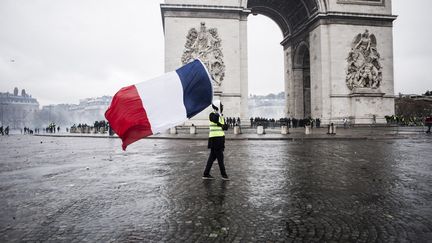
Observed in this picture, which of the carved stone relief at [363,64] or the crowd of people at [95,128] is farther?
the crowd of people at [95,128]

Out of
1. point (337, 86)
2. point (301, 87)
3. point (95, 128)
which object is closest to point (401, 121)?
point (337, 86)

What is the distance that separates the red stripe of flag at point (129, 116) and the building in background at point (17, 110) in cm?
11890

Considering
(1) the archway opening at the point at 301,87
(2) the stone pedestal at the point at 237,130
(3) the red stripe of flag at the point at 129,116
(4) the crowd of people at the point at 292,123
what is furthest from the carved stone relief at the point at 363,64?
(3) the red stripe of flag at the point at 129,116

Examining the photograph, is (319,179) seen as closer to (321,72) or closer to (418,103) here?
(321,72)

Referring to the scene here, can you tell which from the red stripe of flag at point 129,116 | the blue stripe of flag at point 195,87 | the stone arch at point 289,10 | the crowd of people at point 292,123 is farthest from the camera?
the stone arch at point 289,10

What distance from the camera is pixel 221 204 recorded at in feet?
15.6

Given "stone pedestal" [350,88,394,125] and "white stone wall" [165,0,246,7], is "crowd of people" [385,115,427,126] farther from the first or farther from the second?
"white stone wall" [165,0,246,7]

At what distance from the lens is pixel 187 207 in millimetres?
4617

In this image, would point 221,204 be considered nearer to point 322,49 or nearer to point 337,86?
point 337,86

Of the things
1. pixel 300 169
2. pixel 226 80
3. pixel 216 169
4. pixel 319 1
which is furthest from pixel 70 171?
pixel 319 1

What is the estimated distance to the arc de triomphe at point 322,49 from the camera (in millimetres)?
28656

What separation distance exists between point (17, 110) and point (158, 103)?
136 meters

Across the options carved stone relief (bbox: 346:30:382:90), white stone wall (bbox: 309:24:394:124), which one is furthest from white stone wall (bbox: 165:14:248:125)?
carved stone relief (bbox: 346:30:382:90)

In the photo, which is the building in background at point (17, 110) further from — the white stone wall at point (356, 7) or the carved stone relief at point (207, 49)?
the white stone wall at point (356, 7)
